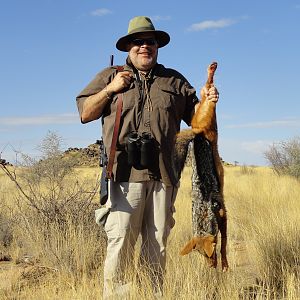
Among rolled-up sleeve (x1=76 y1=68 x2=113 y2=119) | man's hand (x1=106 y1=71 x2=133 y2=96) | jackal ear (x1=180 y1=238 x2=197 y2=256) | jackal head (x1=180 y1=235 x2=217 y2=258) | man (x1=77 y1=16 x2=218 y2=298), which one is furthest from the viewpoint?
rolled-up sleeve (x1=76 y1=68 x2=113 y2=119)

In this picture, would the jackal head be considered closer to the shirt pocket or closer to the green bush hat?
the shirt pocket

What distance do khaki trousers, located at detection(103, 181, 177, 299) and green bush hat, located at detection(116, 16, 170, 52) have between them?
1236mm

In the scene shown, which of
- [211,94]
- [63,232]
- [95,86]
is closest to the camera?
[211,94]

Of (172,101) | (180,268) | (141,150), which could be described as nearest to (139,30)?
(172,101)

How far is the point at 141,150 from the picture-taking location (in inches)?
169

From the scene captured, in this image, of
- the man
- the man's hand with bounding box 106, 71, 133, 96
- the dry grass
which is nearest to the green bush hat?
the man

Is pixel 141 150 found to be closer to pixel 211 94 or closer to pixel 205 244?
pixel 211 94

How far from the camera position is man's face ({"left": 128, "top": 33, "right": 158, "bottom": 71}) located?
449 cm

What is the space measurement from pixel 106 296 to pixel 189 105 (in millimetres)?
1794

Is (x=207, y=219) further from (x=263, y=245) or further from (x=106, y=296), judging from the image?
(x=263, y=245)

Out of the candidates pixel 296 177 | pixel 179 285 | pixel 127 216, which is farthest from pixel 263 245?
pixel 296 177

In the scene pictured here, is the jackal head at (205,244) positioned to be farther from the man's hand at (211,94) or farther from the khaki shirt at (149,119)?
the man's hand at (211,94)

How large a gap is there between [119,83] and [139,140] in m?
0.49

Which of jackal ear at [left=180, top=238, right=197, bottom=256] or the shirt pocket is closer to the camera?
jackal ear at [left=180, top=238, right=197, bottom=256]
